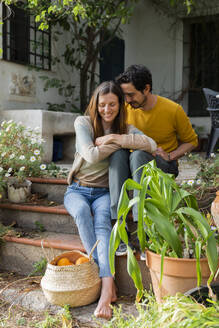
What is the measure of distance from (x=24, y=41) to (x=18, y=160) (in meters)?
2.48

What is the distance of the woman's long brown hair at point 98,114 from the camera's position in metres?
2.42

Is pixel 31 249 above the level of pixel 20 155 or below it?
below

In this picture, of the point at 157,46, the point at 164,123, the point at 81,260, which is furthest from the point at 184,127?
the point at 157,46

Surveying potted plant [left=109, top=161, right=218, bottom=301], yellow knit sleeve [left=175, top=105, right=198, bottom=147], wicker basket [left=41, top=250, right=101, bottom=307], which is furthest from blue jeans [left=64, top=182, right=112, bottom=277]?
yellow knit sleeve [left=175, top=105, right=198, bottom=147]

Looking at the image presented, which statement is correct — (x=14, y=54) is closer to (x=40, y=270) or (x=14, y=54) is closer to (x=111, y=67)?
(x=111, y=67)

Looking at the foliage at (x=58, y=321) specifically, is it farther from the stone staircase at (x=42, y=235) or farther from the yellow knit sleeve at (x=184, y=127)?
the yellow knit sleeve at (x=184, y=127)

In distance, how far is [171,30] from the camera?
7.29 m

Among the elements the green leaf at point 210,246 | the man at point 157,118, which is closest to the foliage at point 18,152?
the man at point 157,118

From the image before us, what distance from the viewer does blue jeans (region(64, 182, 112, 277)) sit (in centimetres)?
219

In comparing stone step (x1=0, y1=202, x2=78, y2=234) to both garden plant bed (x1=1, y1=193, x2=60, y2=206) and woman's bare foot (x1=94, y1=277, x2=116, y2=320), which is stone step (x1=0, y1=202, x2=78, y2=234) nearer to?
garden plant bed (x1=1, y1=193, x2=60, y2=206)

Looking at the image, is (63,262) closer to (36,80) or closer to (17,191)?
(17,191)

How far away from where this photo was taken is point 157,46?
24.3ft

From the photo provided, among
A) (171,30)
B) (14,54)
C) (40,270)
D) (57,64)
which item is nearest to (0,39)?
(14,54)

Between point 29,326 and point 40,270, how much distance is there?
576 mm
